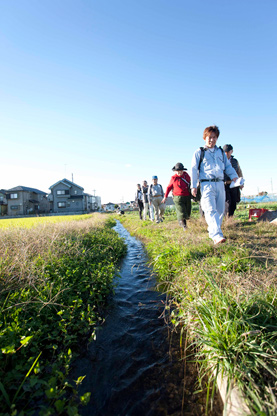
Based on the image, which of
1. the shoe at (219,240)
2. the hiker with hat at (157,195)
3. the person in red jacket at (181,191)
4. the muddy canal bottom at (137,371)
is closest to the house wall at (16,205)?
the hiker with hat at (157,195)

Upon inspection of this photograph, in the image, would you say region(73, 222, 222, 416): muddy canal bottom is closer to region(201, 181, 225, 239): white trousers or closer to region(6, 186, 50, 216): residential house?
region(201, 181, 225, 239): white trousers

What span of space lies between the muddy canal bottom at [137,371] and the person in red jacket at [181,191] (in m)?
3.87

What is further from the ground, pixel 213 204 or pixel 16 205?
pixel 16 205

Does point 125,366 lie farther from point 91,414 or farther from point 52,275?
point 52,275

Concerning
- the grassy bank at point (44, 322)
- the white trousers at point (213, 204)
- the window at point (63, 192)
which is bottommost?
the grassy bank at point (44, 322)

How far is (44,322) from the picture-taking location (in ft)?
7.67

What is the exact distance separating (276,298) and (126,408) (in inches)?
67.4

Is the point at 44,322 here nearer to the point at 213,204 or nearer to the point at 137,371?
the point at 137,371

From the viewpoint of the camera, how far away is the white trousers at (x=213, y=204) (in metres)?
→ 4.13

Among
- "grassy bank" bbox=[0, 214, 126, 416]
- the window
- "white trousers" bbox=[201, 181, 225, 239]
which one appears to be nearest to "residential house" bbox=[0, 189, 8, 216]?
the window

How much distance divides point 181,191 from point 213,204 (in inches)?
82.4

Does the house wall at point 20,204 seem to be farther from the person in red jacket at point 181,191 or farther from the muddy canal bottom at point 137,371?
the muddy canal bottom at point 137,371

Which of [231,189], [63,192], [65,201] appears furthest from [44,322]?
[63,192]

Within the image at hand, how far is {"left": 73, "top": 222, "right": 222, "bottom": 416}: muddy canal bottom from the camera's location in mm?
1563
